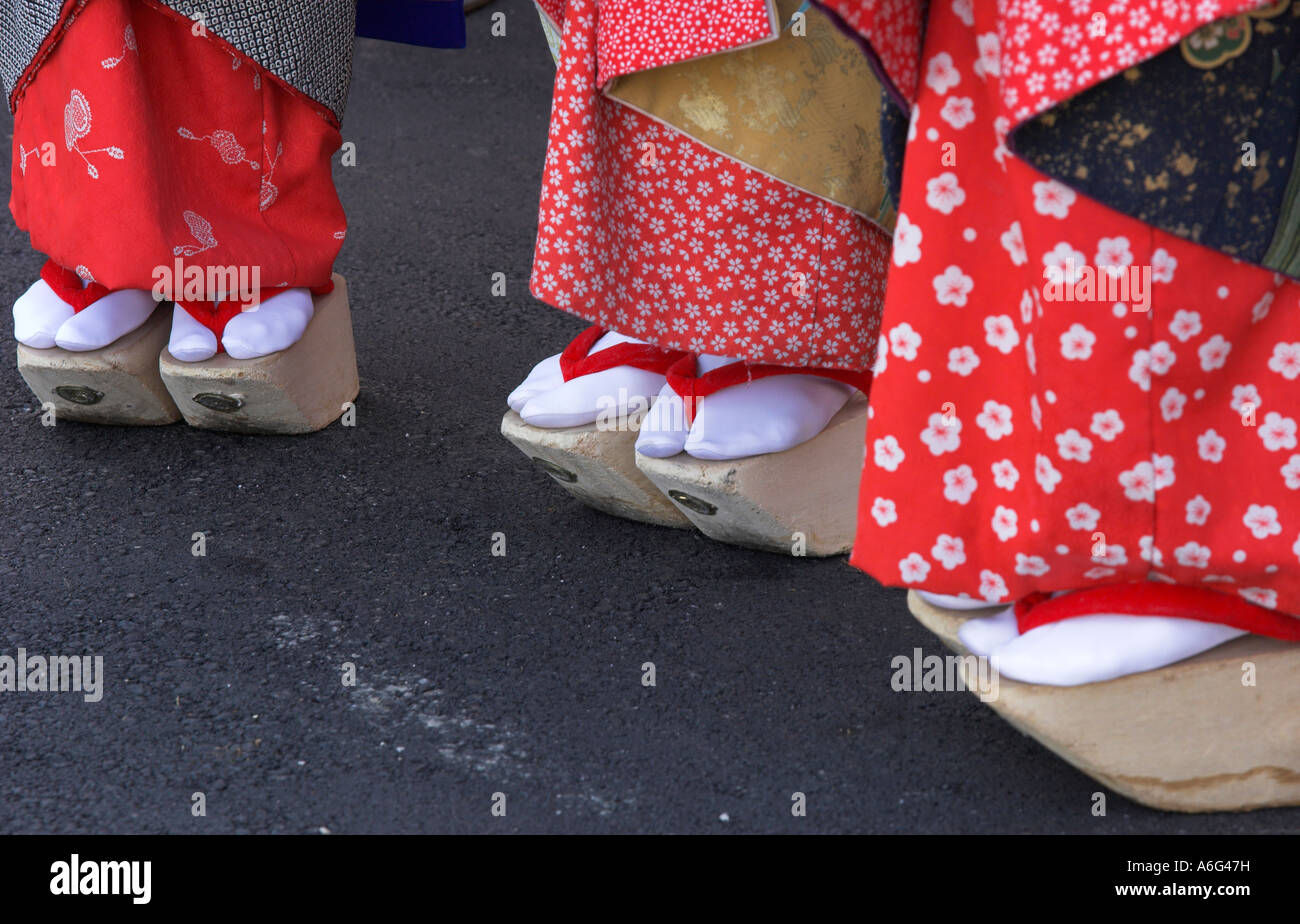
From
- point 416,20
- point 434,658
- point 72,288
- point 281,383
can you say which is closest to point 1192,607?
A: point 434,658

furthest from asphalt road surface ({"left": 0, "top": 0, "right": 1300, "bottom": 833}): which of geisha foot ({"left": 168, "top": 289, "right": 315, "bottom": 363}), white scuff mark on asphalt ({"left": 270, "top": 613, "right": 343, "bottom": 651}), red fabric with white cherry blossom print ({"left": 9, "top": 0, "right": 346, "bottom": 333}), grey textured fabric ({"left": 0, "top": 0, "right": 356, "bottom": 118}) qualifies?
grey textured fabric ({"left": 0, "top": 0, "right": 356, "bottom": 118})

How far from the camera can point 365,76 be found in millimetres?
3070

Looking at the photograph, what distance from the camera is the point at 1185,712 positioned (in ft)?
3.13

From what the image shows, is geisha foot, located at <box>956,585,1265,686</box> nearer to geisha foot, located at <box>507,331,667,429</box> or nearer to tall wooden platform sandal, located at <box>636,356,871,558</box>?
tall wooden platform sandal, located at <box>636,356,871,558</box>

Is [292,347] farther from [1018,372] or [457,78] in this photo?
[457,78]

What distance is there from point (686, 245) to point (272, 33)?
1.76 ft

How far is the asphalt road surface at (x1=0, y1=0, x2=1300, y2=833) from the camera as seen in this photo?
3.43 feet

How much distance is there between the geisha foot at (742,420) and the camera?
1298 mm

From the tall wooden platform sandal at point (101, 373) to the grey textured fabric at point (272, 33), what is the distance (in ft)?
0.77

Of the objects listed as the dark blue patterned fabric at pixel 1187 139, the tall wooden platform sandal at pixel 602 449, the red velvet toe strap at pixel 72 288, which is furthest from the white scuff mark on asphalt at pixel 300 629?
the dark blue patterned fabric at pixel 1187 139

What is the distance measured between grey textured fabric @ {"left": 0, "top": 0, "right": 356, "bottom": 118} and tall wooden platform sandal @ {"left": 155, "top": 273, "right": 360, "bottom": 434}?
258 millimetres

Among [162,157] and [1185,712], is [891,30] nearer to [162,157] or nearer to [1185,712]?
[1185,712]

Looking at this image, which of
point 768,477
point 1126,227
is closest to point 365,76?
point 768,477

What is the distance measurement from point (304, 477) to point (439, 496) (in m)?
0.16
